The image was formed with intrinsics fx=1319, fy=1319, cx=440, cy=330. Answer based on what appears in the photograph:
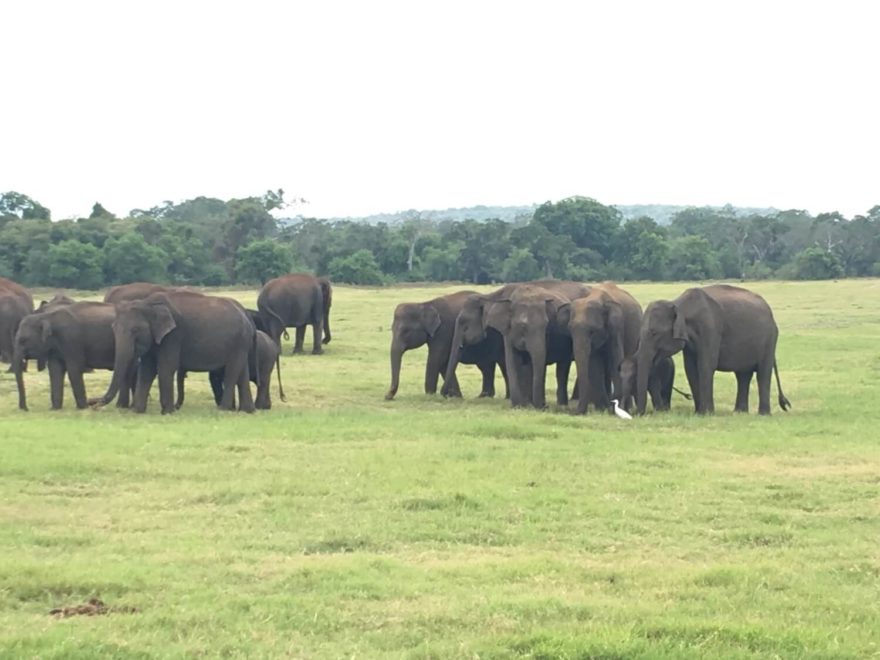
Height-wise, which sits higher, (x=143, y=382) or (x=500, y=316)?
(x=500, y=316)

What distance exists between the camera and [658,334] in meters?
18.1

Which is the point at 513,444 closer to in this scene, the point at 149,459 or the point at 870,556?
the point at 149,459

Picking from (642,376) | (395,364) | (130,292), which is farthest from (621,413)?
(130,292)

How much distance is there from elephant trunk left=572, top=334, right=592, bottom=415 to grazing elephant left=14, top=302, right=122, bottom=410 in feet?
20.7

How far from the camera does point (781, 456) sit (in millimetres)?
13930

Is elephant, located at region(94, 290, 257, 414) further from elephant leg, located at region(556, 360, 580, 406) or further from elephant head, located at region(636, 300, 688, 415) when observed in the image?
elephant head, located at region(636, 300, 688, 415)

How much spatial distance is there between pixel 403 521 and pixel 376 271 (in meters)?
62.0

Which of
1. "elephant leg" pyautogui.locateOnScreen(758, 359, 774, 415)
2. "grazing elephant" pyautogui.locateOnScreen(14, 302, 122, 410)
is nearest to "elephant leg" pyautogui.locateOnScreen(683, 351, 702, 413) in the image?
"elephant leg" pyautogui.locateOnScreen(758, 359, 774, 415)

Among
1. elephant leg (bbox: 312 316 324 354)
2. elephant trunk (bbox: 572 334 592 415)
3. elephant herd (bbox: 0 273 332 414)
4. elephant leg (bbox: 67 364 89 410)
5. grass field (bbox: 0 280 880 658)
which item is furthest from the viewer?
elephant leg (bbox: 312 316 324 354)

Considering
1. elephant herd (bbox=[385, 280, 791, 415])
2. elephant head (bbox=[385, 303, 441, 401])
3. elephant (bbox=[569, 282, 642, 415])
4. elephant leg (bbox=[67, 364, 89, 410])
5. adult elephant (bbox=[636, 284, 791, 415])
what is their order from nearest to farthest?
adult elephant (bbox=[636, 284, 791, 415])
elephant herd (bbox=[385, 280, 791, 415])
elephant leg (bbox=[67, 364, 89, 410])
elephant (bbox=[569, 282, 642, 415])
elephant head (bbox=[385, 303, 441, 401])

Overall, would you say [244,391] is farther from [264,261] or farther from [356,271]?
[356,271]

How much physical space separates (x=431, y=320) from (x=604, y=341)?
11.1 ft

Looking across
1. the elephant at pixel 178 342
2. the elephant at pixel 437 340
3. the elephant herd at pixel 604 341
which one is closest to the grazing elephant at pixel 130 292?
the elephant at pixel 178 342

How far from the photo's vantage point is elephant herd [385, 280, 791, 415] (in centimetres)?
1819
